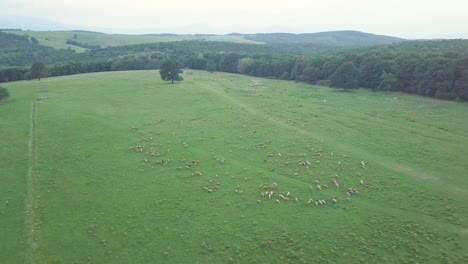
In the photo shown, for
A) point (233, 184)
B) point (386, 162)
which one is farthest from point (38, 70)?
point (386, 162)

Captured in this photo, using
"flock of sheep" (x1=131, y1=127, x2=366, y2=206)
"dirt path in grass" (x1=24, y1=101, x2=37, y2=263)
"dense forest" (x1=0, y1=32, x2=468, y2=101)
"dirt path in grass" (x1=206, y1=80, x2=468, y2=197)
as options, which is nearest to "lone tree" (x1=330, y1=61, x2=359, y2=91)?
"dense forest" (x1=0, y1=32, x2=468, y2=101)

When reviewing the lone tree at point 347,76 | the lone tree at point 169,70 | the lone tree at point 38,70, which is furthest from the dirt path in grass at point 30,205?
the lone tree at point 347,76

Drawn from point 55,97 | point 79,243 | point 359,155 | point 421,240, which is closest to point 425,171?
point 359,155

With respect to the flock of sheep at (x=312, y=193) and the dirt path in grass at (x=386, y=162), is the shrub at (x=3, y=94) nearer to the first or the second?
the dirt path in grass at (x=386, y=162)

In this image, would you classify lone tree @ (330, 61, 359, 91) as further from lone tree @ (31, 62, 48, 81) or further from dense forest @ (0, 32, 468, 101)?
lone tree @ (31, 62, 48, 81)

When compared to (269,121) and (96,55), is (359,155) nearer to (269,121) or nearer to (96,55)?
(269,121)

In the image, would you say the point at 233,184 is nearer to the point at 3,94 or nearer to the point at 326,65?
the point at 3,94
